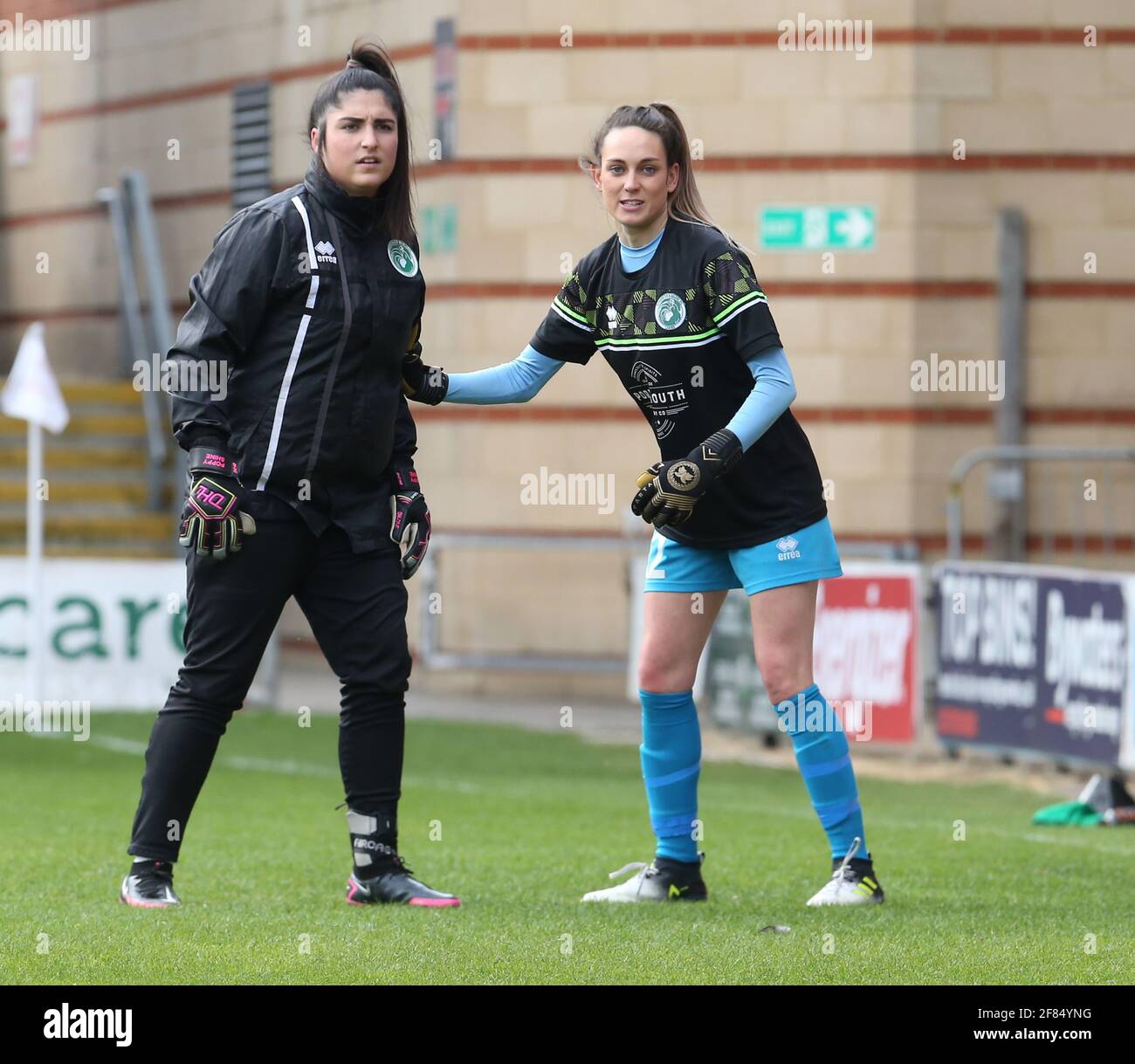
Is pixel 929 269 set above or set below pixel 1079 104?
below

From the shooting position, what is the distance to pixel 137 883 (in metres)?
6.03

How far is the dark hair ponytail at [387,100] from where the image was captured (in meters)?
6.00

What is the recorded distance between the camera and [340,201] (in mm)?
6039

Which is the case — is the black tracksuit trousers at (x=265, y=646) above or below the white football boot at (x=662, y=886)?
above

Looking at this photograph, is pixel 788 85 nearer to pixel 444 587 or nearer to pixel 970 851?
pixel 444 587

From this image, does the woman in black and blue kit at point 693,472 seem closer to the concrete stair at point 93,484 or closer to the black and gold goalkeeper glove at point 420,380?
the black and gold goalkeeper glove at point 420,380

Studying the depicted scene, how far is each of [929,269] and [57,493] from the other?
694 cm

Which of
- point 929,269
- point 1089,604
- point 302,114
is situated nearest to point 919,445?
point 929,269

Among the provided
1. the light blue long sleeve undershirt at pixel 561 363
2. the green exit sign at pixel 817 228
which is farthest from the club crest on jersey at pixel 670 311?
the green exit sign at pixel 817 228

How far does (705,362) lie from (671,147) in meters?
0.63

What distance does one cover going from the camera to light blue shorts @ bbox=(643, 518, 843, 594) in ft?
20.3

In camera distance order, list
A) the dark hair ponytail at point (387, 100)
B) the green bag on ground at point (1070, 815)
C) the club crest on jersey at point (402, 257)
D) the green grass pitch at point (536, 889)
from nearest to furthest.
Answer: the green grass pitch at point (536, 889)
the dark hair ponytail at point (387, 100)
the club crest on jersey at point (402, 257)
the green bag on ground at point (1070, 815)

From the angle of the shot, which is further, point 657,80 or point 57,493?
point 57,493

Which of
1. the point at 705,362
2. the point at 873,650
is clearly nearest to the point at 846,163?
the point at 873,650
